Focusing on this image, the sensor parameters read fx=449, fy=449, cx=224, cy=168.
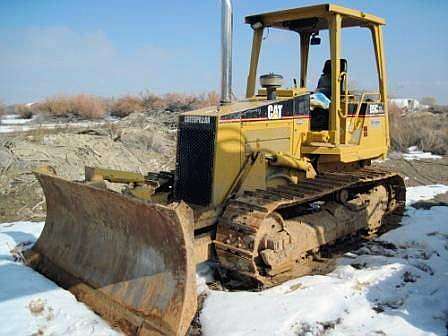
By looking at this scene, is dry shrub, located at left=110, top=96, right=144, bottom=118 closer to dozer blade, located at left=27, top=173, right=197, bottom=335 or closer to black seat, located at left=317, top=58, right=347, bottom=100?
black seat, located at left=317, top=58, right=347, bottom=100

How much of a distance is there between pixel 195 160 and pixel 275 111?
1211 millimetres

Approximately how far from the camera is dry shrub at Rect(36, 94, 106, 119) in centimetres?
2288

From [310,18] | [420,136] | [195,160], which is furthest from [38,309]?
[420,136]

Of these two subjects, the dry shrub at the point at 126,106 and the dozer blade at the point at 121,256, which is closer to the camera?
the dozer blade at the point at 121,256

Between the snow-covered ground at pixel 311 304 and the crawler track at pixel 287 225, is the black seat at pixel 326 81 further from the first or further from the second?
the snow-covered ground at pixel 311 304

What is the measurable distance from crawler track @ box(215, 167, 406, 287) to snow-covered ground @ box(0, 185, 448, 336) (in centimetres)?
29

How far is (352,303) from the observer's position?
4.36 m

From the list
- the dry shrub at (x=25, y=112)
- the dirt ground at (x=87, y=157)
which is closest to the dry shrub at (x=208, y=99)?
the dirt ground at (x=87, y=157)

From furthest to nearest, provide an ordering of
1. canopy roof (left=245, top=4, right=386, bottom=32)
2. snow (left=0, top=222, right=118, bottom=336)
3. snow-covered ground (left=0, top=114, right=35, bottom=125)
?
snow-covered ground (left=0, top=114, right=35, bottom=125) → canopy roof (left=245, top=4, right=386, bottom=32) → snow (left=0, top=222, right=118, bottom=336)

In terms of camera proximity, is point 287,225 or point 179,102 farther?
point 179,102

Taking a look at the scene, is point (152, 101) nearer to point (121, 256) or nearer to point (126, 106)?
point (126, 106)

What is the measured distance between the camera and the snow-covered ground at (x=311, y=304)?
3.96 metres

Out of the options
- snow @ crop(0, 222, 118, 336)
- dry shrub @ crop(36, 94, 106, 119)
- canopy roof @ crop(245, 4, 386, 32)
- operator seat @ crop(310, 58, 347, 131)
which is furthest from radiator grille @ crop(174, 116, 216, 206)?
dry shrub @ crop(36, 94, 106, 119)

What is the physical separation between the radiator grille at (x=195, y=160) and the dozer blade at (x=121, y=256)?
907 millimetres
